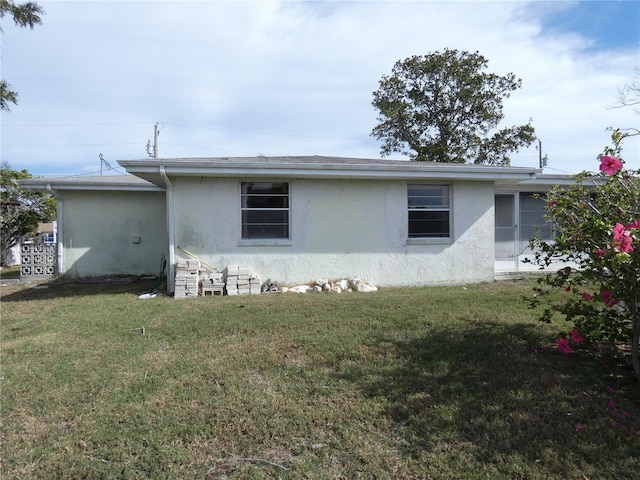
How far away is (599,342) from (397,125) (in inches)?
837

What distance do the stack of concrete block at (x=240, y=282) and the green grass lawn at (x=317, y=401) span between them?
7.83ft

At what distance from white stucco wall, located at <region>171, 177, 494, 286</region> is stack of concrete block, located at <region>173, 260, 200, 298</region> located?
1.69ft

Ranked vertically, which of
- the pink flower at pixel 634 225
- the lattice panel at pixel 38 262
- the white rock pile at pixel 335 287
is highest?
the pink flower at pixel 634 225

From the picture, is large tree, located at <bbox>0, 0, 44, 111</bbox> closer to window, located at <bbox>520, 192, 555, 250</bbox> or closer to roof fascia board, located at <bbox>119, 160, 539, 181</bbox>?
roof fascia board, located at <bbox>119, 160, 539, 181</bbox>

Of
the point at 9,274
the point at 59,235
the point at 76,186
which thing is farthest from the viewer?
the point at 9,274

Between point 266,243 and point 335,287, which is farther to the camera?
point 266,243

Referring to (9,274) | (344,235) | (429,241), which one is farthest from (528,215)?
(9,274)

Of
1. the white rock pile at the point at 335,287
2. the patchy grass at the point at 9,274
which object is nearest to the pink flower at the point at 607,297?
the white rock pile at the point at 335,287

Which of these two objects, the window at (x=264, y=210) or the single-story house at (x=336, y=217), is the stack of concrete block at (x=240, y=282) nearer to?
the single-story house at (x=336, y=217)

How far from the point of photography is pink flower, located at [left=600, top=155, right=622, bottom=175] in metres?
3.59

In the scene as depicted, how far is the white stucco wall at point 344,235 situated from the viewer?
8.81m

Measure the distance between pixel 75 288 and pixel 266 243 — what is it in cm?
494

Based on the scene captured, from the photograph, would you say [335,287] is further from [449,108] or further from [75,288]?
[449,108]

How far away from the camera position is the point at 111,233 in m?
11.7
